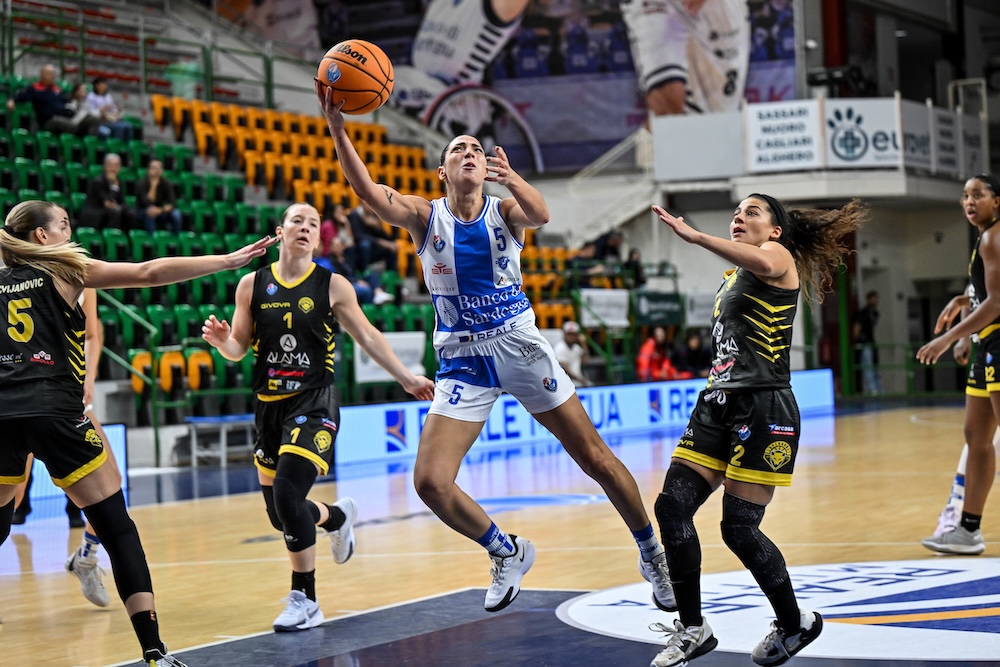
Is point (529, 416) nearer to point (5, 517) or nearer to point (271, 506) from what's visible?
point (271, 506)

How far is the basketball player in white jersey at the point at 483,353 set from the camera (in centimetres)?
567

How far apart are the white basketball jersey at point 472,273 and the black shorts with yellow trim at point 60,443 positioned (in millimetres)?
1592

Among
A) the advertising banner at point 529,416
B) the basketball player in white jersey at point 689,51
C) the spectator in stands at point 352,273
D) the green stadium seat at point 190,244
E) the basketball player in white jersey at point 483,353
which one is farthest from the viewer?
the basketball player in white jersey at point 689,51

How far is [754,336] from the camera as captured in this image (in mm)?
5199

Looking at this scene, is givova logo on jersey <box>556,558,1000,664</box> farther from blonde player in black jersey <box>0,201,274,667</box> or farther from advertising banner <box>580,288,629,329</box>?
advertising banner <box>580,288,629,329</box>

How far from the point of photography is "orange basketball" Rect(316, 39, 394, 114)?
568cm

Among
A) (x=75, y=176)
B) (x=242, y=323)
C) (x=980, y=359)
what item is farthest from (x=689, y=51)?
(x=242, y=323)

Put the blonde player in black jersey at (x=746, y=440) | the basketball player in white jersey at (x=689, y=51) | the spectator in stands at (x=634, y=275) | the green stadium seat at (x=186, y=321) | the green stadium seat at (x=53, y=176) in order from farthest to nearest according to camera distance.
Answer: the basketball player in white jersey at (x=689, y=51)
the spectator in stands at (x=634, y=275)
the green stadium seat at (x=53, y=176)
the green stadium seat at (x=186, y=321)
the blonde player in black jersey at (x=746, y=440)

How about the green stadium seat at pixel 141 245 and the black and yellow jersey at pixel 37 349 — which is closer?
the black and yellow jersey at pixel 37 349

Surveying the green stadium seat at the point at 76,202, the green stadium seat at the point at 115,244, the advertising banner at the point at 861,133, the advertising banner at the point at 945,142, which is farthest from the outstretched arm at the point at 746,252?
the advertising banner at the point at 945,142

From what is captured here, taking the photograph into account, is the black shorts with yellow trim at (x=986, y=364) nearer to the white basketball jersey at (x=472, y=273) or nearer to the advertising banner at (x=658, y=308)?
the white basketball jersey at (x=472, y=273)

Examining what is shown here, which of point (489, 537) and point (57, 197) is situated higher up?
point (57, 197)

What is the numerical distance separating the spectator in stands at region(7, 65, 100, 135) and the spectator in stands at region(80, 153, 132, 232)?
6.68 ft

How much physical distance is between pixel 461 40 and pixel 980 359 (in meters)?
22.4
